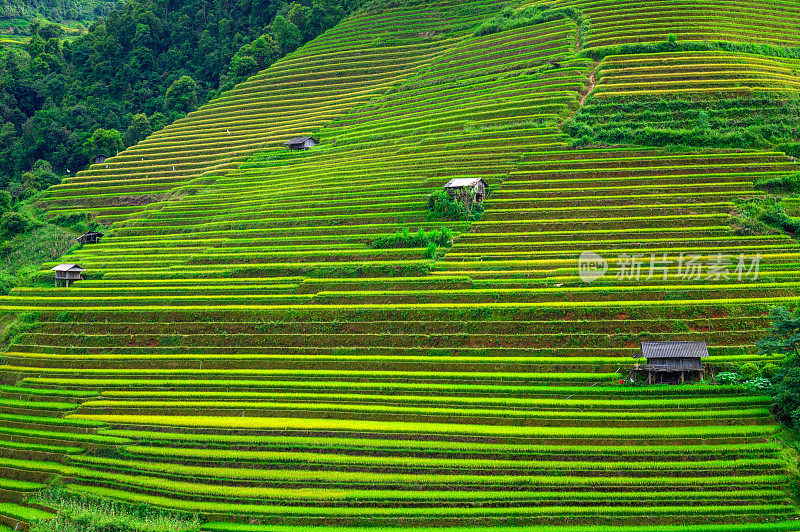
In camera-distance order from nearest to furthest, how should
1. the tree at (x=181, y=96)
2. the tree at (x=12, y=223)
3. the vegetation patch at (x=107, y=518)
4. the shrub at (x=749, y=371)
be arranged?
1. the vegetation patch at (x=107, y=518)
2. the shrub at (x=749, y=371)
3. the tree at (x=12, y=223)
4. the tree at (x=181, y=96)

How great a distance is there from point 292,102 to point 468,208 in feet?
115

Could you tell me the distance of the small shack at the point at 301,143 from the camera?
62625mm

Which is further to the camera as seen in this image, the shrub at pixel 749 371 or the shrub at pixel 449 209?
the shrub at pixel 449 209

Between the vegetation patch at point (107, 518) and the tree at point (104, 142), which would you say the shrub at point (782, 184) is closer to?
the vegetation patch at point (107, 518)

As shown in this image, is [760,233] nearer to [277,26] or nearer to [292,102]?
[292,102]

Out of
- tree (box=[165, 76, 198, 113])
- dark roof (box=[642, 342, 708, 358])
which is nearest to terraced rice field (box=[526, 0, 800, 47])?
dark roof (box=[642, 342, 708, 358])

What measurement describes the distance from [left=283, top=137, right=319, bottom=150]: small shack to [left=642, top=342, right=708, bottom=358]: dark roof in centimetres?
3911

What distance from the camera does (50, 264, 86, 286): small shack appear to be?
4878 centimetres

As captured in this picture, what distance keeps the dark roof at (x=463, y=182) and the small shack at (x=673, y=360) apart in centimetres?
1780

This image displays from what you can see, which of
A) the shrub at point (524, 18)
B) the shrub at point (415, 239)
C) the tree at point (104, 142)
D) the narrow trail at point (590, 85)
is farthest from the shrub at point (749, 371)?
the tree at point (104, 142)

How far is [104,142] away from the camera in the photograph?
75438 mm

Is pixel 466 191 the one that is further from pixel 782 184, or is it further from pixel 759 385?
pixel 759 385

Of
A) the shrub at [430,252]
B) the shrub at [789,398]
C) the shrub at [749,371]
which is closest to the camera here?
the shrub at [789,398]

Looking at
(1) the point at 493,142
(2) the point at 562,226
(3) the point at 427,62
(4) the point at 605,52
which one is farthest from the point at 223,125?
(2) the point at 562,226
